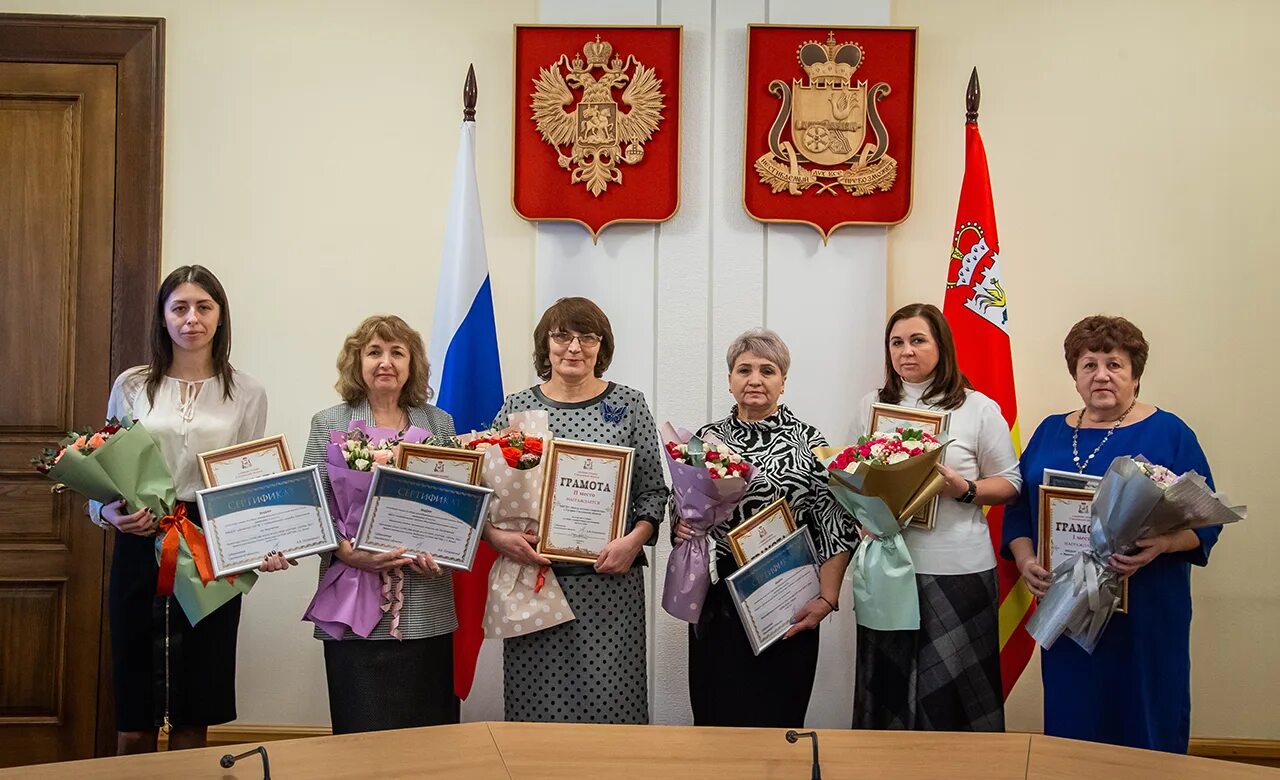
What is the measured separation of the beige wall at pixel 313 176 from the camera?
4023 mm

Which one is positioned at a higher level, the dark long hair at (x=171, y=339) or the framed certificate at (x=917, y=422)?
the dark long hair at (x=171, y=339)

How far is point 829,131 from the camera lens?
3.96 meters

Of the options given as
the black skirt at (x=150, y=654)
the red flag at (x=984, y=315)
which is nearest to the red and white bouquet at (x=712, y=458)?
the red flag at (x=984, y=315)

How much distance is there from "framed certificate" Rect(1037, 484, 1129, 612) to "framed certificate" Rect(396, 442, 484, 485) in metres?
1.55

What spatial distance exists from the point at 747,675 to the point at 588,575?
518 mm

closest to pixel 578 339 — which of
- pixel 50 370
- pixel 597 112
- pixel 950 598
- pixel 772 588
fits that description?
pixel 772 588

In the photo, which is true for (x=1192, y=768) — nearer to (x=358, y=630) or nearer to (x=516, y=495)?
(x=516, y=495)

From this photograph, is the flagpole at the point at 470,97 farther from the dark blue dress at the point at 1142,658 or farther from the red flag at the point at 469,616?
the dark blue dress at the point at 1142,658

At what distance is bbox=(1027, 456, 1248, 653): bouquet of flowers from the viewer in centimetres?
263

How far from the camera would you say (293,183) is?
4.05 m

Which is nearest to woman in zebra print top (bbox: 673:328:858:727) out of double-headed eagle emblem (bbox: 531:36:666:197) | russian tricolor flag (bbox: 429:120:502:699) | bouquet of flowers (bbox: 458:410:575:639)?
bouquet of flowers (bbox: 458:410:575:639)

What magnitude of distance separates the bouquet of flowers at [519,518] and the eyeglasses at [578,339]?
0.23m

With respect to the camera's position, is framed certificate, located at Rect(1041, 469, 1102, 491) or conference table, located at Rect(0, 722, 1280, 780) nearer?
conference table, located at Rect(0, 722, 1280, 780)

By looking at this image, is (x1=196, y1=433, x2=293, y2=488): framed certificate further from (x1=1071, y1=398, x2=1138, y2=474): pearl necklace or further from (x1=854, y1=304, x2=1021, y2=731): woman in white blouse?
(x1=1071, y1=398, x2=1138, y2=474): pearl necklace
